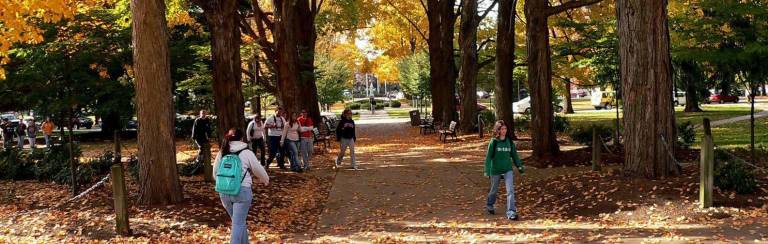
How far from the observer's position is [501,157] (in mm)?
9398

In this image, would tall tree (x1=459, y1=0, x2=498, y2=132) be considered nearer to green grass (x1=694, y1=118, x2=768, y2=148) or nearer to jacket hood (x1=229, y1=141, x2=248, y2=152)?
green grass (x1=694, y1=118, x2=768, y2=148)

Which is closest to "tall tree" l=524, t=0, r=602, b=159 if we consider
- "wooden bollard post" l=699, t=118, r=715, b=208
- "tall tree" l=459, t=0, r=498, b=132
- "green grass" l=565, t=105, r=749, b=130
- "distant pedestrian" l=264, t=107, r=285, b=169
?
"distant pedestrian" l=264, t=107, r=285, b=169

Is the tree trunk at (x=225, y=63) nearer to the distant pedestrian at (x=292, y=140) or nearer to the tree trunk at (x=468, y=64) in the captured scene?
the distant pedestrian at (x=292, y=140)

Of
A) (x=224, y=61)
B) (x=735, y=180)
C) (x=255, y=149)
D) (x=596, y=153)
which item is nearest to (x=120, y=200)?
(x=224, y=61)

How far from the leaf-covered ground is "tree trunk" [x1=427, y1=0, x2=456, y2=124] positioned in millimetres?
14687

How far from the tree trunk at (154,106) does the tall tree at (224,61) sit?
12.3 feet

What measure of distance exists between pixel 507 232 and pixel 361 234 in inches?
72.9

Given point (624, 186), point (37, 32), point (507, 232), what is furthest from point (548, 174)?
point (37, 32)

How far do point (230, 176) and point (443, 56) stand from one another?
22486mm

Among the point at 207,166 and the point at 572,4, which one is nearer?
the point at 207,166

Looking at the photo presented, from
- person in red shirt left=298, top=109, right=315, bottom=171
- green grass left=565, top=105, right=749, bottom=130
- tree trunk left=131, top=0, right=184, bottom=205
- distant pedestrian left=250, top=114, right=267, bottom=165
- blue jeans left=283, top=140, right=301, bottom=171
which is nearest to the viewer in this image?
Result: tree trunk left=131, top=0, right=184, bottom=205

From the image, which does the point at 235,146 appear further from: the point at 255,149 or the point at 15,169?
the point at 15,169

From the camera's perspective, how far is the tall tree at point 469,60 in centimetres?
2486

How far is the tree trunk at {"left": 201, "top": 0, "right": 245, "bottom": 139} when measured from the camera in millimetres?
13547
